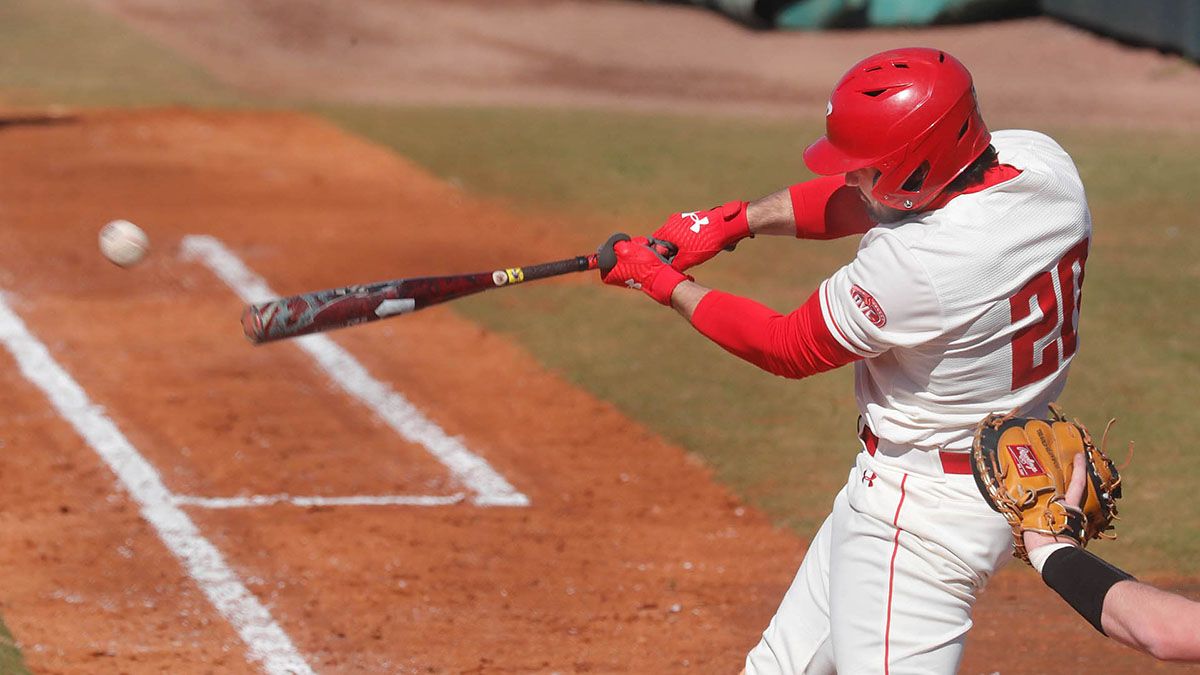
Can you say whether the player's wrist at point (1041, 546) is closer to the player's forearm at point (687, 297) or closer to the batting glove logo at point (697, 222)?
the player's forearm at point (687, 297)

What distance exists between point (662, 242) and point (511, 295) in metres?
4.72

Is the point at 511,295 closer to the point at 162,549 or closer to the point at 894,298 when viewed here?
the point at 162,549

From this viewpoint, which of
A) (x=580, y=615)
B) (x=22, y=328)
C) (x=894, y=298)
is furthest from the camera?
(x=22, y=328)

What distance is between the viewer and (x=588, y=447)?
6926mm

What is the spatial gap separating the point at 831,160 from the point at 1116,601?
4.04 ft

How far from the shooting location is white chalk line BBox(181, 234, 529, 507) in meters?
6.45

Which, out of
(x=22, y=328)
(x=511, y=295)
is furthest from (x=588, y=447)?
(x=22, y=328)

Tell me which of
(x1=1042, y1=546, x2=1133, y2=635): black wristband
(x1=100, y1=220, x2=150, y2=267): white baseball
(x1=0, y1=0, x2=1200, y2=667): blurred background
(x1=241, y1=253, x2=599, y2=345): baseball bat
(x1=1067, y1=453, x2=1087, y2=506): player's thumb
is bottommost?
(x1=0, y1=0, x2=1200, y2=667): blurred background

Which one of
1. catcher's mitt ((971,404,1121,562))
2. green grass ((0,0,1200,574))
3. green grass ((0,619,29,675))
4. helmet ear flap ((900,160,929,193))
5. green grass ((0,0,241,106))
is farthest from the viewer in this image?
green grass ((0,0,241,106))

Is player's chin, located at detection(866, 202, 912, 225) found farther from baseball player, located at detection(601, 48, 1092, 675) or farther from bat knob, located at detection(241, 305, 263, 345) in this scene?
bat knob, located at detection(241, 305, 263, 345)

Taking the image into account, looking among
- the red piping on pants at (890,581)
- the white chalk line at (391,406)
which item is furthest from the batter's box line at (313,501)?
the red piping on pants at (890,581)

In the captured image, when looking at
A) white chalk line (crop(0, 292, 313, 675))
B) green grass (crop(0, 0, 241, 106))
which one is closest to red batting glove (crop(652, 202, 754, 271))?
white chalk line (crop(0, 292, 313, 675))

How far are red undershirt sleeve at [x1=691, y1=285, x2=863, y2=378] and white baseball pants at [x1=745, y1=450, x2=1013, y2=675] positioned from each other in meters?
0.32

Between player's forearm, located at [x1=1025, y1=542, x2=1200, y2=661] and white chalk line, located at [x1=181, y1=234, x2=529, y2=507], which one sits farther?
white chalk line, located at [x1=181, y1=234, x2=529, y2=507]
